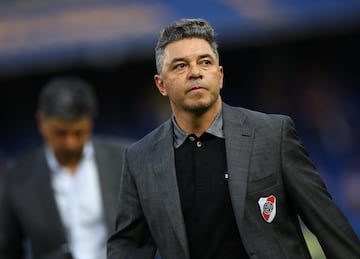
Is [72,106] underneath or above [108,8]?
underneath

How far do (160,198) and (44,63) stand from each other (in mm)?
9665

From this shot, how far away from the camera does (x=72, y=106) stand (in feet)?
18.1

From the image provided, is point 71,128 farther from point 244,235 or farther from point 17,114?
point 17,114

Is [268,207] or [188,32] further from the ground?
[188,32]

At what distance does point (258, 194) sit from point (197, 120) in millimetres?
403

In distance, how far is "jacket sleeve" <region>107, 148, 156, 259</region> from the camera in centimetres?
397

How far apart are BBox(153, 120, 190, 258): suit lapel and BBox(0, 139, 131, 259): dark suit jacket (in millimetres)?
1437

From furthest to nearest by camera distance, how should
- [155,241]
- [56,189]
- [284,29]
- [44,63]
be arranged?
[44,63] < [284,29] < [56,189] < [155,241]

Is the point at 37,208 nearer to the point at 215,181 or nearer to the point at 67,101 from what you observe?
the point at 67,101

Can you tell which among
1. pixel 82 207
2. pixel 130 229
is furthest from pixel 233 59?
pixel 130 229

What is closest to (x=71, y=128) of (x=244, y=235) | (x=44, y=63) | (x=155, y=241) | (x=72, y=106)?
(x=72, y=106)

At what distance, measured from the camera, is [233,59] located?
14.4 metres

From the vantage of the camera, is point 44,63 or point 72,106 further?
point 44,63

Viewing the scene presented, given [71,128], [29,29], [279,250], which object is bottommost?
[279,250]
